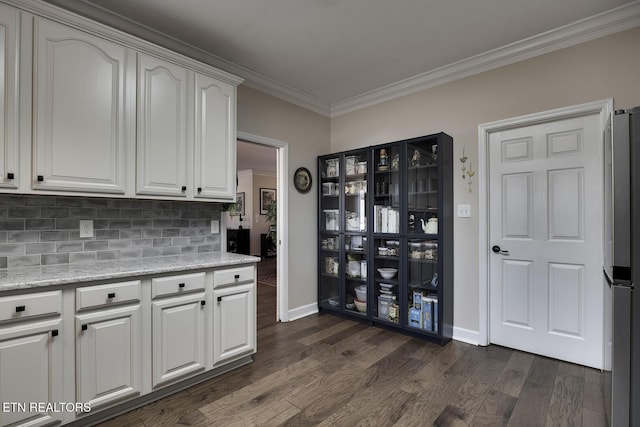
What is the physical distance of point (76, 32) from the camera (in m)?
1.90

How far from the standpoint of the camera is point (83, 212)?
221cm

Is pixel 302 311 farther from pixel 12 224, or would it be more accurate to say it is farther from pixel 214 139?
pixel 12 224

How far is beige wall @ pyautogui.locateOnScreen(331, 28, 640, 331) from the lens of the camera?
7.69ft

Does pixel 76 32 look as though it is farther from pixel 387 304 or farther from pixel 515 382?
pixel 515 382

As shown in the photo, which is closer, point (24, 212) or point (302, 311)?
point (24, 212)

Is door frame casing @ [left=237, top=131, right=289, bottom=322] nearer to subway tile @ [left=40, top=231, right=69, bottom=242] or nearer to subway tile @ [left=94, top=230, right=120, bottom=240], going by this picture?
subway tile @ [left=94, top=230, right=120, bottom=240]

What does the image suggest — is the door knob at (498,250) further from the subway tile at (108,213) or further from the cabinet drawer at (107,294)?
the subway tile at (108,213)

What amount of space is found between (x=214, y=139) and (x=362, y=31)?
4.76 ft

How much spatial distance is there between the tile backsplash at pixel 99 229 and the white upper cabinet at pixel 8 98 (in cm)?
36

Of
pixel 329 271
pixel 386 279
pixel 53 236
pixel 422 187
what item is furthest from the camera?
pixel 329 271

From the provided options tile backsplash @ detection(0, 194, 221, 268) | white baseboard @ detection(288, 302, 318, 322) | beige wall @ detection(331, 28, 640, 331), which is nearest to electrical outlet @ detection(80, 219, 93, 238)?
tile backsplash @ detection(0, 194, 221, 268)

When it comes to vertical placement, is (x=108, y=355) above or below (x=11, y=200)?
below

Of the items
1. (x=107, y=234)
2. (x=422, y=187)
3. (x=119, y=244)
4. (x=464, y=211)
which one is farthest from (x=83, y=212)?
(x=464, y=211)

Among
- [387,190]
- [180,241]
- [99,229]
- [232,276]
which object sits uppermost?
[387,190]
